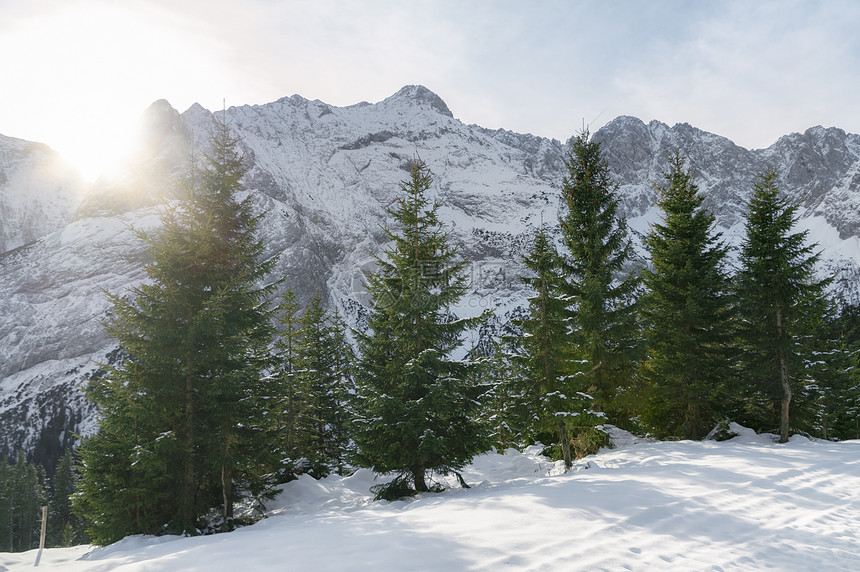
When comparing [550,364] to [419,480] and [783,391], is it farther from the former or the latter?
[783,391]

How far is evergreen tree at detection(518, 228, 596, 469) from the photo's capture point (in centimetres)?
1403

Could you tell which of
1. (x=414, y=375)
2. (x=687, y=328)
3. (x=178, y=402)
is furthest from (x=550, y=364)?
(x=178, y=402)

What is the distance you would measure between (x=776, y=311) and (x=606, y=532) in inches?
566

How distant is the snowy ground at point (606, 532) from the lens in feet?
17.4

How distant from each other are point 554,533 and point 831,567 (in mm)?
3204

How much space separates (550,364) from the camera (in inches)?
577

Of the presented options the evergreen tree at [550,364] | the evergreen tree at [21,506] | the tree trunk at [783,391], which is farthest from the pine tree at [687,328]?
the evergreen tree at [21,506]

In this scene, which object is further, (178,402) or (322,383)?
(322,383)

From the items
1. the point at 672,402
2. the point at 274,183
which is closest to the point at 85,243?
the point at 274,183

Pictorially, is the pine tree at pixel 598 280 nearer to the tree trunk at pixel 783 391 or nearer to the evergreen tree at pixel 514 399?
the evergreen tree at pixel 514 399

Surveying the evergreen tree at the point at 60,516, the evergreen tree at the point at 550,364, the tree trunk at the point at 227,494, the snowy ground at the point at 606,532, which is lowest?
the evergreen tree at the point at 60,516

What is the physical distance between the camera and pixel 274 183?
200 metres

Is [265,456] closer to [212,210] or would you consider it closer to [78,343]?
[212,210]

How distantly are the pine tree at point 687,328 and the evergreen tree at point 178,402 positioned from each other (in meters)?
14.8
